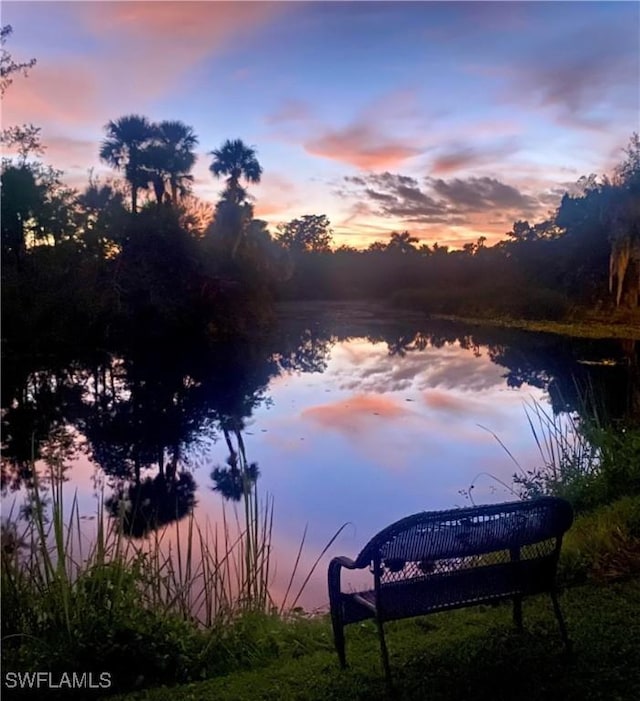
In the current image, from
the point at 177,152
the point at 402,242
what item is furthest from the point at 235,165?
the point at 402,242

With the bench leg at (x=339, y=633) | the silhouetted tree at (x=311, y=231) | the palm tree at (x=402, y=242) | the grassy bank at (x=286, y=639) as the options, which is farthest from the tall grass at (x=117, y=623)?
the silhouetted tree at (x=311, y=231)

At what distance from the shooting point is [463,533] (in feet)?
8.79

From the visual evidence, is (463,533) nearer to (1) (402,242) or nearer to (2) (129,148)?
(2) (129,148)

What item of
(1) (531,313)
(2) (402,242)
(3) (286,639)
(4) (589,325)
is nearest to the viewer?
(3) (286,639)

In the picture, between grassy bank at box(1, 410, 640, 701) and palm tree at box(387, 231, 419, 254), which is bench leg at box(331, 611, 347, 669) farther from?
palm tree at box(387, 231, 419, 254)

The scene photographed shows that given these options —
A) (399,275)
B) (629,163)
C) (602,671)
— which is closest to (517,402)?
(602,671)

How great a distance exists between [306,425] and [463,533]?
373 inches

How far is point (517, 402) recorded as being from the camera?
45.2 feet

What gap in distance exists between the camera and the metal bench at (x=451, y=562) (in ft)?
8.57

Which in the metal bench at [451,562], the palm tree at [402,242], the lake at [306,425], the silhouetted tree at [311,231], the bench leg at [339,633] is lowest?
the lake at [306,425]

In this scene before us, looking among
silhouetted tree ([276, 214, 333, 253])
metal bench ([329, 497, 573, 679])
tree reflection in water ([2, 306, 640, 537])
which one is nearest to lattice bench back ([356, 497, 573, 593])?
metal bench ([329, 497, 573, 679])

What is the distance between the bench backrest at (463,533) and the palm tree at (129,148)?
25.4m

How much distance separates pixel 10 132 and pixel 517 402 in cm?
1808

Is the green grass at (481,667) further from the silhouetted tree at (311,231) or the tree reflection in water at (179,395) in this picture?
the silhouetted tree at (311,231)
